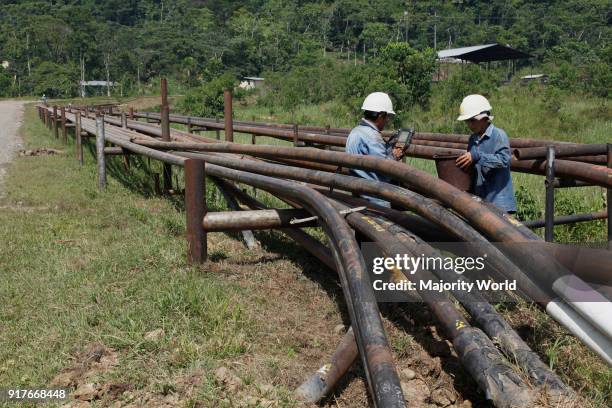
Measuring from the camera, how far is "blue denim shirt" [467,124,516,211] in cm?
413

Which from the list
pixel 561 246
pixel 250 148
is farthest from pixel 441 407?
pixel 250 148

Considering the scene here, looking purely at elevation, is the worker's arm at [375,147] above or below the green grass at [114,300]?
above

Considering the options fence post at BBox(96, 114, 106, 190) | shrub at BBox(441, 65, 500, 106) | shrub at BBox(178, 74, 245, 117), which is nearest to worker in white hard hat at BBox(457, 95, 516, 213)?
fence post at BBox(96, 114, 106, 190)

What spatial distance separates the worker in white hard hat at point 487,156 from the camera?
413cm

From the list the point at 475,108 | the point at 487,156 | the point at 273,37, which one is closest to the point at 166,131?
the point at 475,108

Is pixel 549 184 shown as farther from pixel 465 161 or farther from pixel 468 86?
pixel 468 86

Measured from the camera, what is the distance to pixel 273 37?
85.0 metres

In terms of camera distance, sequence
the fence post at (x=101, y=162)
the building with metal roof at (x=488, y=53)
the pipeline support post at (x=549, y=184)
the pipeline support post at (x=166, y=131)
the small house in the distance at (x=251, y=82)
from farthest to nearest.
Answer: the small house in the distance at (x=251, y=82) → the building with metal roof at (x=488, y=53) → the fence post at (x=101, y=162) → the pipeline support post at (x=166, y=131) → the pipeline support post at (x=549, y=184)

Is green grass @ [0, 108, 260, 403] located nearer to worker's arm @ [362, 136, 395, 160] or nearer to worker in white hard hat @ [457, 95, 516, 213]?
worker's arm @ [362, 136, 395, 160]

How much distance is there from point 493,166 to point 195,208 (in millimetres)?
2130

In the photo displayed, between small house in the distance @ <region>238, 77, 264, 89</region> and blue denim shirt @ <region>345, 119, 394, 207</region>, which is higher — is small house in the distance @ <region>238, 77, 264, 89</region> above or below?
above

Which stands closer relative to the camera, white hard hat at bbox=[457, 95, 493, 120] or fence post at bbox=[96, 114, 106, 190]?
white hard hat at bbox=[457, 95, 493, 120]

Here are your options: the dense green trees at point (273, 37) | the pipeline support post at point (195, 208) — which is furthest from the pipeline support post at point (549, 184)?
the dense green trees at point (273, 37)

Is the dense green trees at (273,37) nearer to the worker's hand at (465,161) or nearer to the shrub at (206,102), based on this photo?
the shrub at (206,102)
